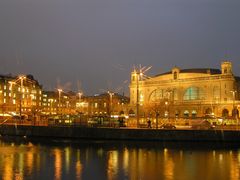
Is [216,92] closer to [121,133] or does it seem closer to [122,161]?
[121,133]

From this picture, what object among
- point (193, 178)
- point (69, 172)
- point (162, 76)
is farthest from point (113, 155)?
point (162, 76)

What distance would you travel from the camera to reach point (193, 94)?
157 metres

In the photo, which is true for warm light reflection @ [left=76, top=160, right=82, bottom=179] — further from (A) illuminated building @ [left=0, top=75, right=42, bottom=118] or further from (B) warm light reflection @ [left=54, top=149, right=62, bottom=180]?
(A) illuminated building @ [left=0, top=75, right=42, bottom=118]

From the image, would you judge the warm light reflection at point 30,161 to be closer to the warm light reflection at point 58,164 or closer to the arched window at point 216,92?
the warm light reflection at point 58,164

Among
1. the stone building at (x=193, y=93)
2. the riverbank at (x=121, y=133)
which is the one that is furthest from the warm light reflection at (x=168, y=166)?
the stone building at (x=193, y=93)

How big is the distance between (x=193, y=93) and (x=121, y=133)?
91.6 meters

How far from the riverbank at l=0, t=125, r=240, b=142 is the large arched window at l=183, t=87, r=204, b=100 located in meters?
86.5

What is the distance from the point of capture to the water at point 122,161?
37.9m

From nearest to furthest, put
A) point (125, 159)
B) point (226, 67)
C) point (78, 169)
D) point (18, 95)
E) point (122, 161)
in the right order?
point (78, 169) → point (122, 161) → point (125, 159) → point (226, 67) → point (18, 95)

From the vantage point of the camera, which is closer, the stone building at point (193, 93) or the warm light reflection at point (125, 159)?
the warm light reflection at point (125, 159)

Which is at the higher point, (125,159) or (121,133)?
(121,133)

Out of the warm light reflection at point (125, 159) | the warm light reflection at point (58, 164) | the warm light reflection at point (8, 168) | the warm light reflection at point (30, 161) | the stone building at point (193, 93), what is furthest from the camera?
the stone building at point (193, 93)

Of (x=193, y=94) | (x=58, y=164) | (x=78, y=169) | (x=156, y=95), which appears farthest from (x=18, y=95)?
(x=78, y=169)

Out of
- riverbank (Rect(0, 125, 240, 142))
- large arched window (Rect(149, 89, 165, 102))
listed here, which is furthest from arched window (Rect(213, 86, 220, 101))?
riverbank (Rect(0, 125, 240, 142))
